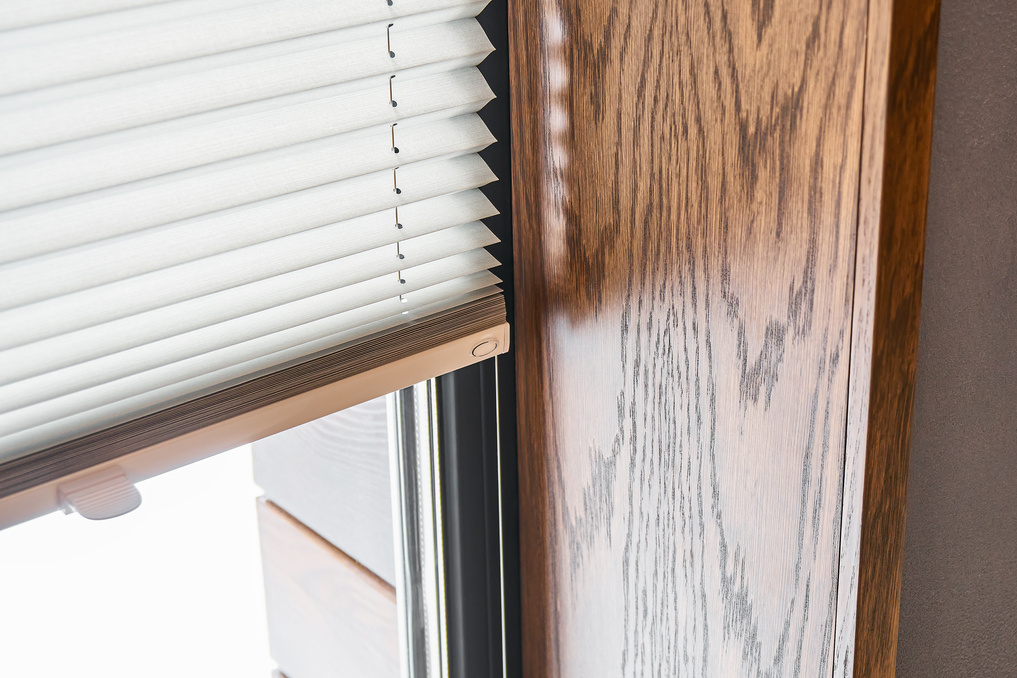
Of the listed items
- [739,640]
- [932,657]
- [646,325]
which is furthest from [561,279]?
[932,657]

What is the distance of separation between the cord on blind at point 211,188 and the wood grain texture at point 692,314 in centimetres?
9

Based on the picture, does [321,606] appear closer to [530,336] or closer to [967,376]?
[530,336]

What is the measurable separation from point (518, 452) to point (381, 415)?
0.45 feet

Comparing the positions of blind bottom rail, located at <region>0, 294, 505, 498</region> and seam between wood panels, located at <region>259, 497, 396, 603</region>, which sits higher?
blind bottom rail, located at <region>0, 294, 505, 498</region>

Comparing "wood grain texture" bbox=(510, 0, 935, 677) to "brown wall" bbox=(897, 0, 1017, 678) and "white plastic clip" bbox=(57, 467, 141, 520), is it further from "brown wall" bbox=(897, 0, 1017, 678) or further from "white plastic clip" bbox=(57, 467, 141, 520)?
"white plastic clip" bbox=(57, 467, 141, 520)

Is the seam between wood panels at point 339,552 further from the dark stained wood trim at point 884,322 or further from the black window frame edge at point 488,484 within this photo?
the dark stained wood trim at point 884,322

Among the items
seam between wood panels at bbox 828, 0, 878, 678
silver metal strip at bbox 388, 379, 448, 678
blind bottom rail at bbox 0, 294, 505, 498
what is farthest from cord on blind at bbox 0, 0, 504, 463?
seam between wood panels at bbox 828, 0, 878, 678

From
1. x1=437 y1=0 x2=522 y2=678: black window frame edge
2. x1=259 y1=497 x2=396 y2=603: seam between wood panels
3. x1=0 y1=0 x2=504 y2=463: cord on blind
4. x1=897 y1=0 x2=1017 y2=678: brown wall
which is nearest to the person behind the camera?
x1=0 y1=0 x2=504 y2=463: cord on blind

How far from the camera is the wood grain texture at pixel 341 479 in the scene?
83 cm

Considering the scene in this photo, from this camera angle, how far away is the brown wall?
62 cm

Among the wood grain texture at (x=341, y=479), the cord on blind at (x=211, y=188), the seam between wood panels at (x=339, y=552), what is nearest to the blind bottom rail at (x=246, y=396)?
the cord on blind at (x=211, y=188)

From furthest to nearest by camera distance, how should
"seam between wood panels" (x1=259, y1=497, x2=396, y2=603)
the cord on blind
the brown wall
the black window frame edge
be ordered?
"seam between wood panels" (x1=259, y1=497, x2=396, y2=603), the black window frame edge, the brown wall, the cord on blind

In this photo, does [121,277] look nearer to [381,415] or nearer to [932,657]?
[381,415]

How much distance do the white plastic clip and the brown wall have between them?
0.58 meters
